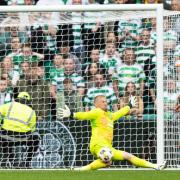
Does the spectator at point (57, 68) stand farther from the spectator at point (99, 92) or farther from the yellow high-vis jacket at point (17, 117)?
the yellow high-vis jacket at point (17, 117)

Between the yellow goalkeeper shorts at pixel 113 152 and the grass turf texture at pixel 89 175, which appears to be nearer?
the grass turf texture at pixel 89 175

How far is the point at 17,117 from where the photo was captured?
42.9 feet

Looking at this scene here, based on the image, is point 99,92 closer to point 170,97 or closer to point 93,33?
point 93,33

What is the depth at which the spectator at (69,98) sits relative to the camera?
12.4m

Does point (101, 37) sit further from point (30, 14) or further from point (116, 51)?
point (30, 14)

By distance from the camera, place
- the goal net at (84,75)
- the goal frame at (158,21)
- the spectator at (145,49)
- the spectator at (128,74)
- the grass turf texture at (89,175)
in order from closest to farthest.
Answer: the grass turf texture at (89,175) → the goal frame at (158,21) → the goal net at (84,75) → the spectator at (128,74) → the spectator at (145,49)

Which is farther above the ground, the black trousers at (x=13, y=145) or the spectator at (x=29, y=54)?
the spectator at (x=29, y=54)

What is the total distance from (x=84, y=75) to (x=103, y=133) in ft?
3.13

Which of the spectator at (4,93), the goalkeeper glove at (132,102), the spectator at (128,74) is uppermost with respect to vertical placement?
the spectator at (128,74)

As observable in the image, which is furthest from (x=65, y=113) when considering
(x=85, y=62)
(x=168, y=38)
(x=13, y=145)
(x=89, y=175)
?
(x=168, y=38)

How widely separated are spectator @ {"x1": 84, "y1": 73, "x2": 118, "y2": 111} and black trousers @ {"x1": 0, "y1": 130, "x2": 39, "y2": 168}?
94 centimetres

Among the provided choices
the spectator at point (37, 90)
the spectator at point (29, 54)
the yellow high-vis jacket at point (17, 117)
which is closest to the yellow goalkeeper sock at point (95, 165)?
the spectator at point (37, 90)

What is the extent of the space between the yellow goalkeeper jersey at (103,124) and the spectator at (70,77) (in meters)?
0.48

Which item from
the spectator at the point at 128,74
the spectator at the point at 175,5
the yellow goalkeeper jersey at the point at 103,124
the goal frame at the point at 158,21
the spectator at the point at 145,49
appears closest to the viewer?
the goal frame at the point at 158,21
